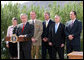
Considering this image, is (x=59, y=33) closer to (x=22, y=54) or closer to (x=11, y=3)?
(x=22, y=54)

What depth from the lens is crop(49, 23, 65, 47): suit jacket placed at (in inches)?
346

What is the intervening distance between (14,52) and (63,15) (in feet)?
13.7

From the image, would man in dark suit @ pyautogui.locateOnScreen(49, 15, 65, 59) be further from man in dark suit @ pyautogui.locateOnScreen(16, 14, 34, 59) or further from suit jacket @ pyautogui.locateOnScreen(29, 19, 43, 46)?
man in dark suit @ pyautogui.locateOnScreen(16, 14, 34, 59)

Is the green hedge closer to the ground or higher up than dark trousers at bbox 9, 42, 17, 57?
higher up

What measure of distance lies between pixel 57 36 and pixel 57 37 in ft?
0.10

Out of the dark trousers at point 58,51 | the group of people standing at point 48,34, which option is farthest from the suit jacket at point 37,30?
the dark trousers at point 58,51

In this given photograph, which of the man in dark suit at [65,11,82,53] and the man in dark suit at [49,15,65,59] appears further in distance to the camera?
the man in dark suit at [49,15,65,59]

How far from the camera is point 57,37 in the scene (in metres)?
8.80

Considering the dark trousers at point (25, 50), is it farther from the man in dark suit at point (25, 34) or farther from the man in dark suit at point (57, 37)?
the man in dark suit at point (57, 37)

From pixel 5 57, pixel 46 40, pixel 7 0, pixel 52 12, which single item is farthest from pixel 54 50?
pixel 7 0

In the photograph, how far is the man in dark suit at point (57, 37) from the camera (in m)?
8.79

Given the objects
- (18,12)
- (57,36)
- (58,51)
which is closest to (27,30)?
(57,36)

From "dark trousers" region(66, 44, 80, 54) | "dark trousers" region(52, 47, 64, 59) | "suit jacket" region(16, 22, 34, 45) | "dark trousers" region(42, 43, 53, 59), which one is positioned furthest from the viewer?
"dark trousers" region(42, 43, 53, 59)

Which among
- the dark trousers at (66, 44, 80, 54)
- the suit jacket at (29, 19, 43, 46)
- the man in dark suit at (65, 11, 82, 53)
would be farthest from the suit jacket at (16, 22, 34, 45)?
the dark trousers at (66, 44, 80, 54)
